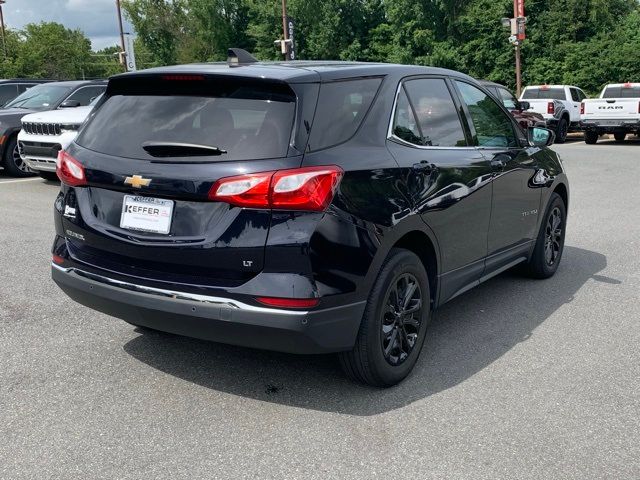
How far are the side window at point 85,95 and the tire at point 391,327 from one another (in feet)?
35.0

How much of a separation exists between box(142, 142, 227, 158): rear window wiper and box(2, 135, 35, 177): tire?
412 inches

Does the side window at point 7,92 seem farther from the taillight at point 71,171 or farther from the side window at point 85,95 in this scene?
the taillight at point 71,171

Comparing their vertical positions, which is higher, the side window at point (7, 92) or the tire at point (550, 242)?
the side window at point (7, 92)

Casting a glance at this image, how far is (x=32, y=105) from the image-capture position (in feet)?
43.6

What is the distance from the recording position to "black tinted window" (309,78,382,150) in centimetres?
335

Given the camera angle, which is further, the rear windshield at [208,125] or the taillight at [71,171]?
the taillight at [71,171]

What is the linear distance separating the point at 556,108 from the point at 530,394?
20.0 m

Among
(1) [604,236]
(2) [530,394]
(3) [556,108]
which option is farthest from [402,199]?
(3) [556,108]

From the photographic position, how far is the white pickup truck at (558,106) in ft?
71.9

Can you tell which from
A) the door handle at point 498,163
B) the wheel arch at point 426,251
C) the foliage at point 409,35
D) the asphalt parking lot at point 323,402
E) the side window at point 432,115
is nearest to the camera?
the asphalt parking lot at point 323,402

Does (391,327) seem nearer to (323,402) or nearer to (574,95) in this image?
(323,402)

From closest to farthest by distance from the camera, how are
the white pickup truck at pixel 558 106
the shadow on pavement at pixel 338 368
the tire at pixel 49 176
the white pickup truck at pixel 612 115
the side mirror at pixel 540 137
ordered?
the shadow on pavement at pixel 338 368, the side mirror at pixel 540 137, the tire at pixel 49 176, the white pickup truck at pixel 612 115, the white pickup truck at pixel 558 106

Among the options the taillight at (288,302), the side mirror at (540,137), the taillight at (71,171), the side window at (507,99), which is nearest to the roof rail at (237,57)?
the taillight at (71,171)

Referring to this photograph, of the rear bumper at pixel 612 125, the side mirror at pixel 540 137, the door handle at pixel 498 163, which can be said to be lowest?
the rear bumper at pixel 612 125
